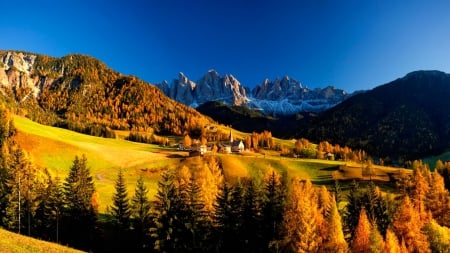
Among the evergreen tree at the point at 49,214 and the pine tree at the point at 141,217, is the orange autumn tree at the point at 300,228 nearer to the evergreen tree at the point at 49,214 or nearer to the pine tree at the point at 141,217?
the pine tree at the point at 141,217

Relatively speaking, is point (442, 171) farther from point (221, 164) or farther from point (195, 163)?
point (195, 163)

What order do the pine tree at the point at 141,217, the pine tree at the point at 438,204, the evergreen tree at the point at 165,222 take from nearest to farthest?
the evergreen tree at the point at 165,222, the pine tree at the point at 141,217, the pine tree at the point at 438,204

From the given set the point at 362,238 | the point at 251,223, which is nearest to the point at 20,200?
the point at 251,223

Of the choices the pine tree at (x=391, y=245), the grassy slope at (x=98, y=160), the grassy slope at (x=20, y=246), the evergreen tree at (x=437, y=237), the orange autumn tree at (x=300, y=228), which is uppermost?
the grassy slope at (x=98, y=160)

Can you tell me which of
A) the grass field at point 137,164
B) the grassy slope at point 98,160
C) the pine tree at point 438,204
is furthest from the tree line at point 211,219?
the grass field at point 137,164

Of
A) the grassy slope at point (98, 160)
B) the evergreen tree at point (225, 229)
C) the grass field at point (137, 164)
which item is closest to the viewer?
the evergreen tree at point (225, 229)

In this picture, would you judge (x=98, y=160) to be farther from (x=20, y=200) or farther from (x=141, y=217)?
(x=141, y=217)

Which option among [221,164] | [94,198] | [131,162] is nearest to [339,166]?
[221,164]

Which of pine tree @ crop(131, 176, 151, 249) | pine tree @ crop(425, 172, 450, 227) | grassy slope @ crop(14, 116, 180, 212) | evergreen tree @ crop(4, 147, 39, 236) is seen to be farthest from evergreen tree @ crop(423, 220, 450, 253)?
evergreen tree @ crop(4, 147, 39, 236)

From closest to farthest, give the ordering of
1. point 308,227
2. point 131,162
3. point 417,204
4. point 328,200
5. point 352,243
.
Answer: point 308,227 < point 352,243 < point 328,200 < point 417,204 < point 131,162

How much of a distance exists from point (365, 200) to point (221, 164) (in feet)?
272

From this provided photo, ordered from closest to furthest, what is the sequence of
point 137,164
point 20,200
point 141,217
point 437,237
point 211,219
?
1. point 211,219
2. point 141,217
3. point 437,237
4. point 20,200
5. point 137,164

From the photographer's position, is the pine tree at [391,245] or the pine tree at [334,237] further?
the pine tree at [391,245]

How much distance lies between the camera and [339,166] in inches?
6403
